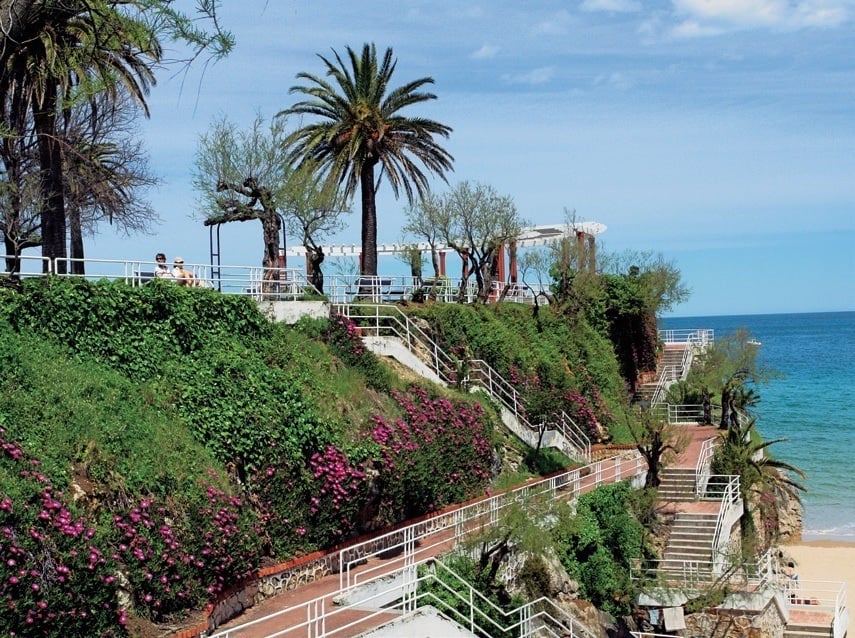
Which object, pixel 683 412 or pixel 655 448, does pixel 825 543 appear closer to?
pixel 683 412

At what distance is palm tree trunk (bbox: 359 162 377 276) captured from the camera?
37.5 meters

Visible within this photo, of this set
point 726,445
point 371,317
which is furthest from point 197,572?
point 726,445

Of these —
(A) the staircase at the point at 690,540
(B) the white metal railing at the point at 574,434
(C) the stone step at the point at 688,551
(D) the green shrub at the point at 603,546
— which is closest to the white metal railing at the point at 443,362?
(B) the white metal railing at the point at 574,434

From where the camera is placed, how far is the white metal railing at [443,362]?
3012cm

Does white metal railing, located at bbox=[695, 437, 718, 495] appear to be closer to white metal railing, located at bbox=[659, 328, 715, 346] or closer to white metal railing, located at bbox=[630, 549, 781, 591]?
white metal railing, located at bbox=[630, 549, 781, 591]

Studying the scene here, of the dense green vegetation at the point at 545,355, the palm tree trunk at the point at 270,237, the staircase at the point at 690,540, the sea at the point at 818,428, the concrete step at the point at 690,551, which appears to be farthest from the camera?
the sea at the point at 818,428

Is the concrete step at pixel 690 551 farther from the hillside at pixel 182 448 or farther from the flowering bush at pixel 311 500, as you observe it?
the flowering bush at pixel 311 500

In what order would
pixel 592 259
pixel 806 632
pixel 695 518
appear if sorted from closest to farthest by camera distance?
pixel 806 632 → pixel 695 518 → pixel 592 259

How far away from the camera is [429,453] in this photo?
24219mm

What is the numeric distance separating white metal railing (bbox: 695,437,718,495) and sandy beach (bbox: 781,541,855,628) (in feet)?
27.2

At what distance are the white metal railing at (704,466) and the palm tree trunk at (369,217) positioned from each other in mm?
13435

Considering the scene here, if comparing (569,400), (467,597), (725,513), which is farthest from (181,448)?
(569,400)

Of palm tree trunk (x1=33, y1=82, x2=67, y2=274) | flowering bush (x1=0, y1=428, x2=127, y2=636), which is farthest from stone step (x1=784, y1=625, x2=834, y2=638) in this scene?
palm tree trunk (x1=33, y1=82, x2=67, y2=274)

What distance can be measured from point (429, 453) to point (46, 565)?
12.0 m
